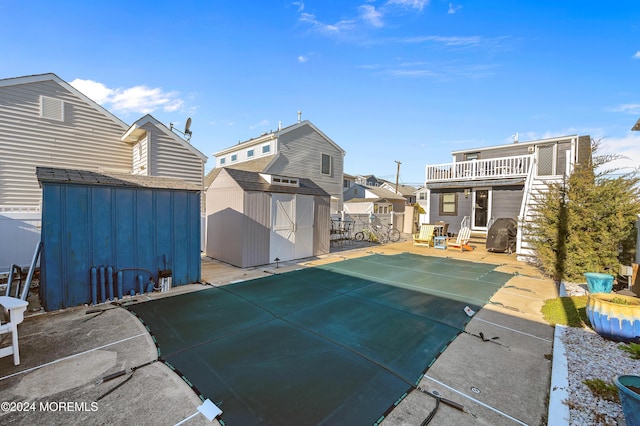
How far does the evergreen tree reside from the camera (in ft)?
19.8

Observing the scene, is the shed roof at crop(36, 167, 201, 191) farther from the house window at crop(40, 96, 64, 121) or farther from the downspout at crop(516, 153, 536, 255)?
the downspout at crop(516, 153, 536, 255)

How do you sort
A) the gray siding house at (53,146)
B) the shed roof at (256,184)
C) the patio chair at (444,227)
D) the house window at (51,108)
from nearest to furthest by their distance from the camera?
the gray siding house at (53,146)
the shed roof at (256,184)
the house window at (51,108)
the patio chair at (444,227)

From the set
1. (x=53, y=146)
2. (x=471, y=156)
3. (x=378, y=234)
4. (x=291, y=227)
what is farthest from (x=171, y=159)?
(x=471, y=156)

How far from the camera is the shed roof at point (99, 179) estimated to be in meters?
4.55

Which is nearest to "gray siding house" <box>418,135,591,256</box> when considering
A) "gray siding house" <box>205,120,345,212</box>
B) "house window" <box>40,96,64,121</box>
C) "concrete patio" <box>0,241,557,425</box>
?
"gray siding house" <box>205,120,345,212</box>

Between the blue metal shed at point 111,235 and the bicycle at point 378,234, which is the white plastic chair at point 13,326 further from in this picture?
the bicycle at point 378,234

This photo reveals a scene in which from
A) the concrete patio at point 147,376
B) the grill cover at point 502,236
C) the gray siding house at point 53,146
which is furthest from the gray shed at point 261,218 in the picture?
the grill cover at point 502,236

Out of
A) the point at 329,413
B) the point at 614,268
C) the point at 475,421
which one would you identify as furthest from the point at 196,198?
the point at 614,268

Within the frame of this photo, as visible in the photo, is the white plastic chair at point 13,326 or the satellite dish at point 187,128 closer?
the white plastic chair at point 13,326

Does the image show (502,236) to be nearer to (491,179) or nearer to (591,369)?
(491,179)

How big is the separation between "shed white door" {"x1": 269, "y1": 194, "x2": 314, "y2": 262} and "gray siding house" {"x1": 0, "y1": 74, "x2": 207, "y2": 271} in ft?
16.1

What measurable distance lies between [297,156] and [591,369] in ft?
50.2

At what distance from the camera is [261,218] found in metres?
8.08

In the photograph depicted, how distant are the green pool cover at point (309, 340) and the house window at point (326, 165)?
12.3m
